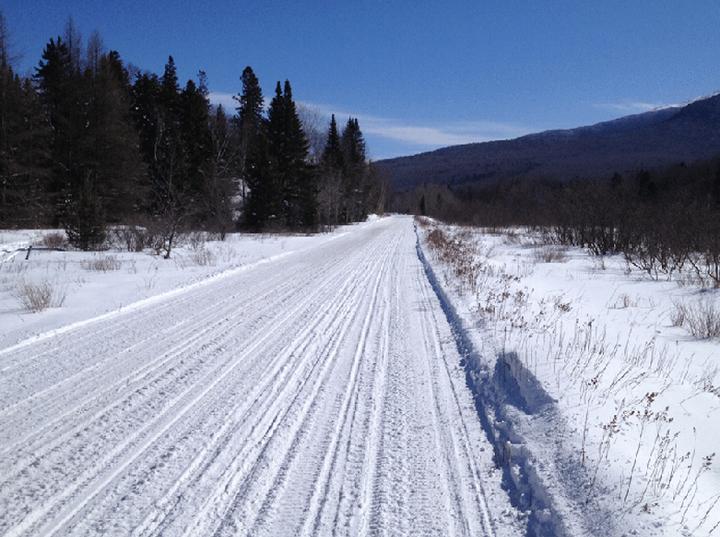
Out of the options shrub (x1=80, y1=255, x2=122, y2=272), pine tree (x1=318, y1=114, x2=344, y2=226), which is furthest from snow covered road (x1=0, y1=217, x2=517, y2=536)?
pine tree (x1=318, y1=114, x2=344, y2=226)

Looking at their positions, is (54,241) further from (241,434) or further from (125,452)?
(241,434)

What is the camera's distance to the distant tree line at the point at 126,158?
23281mm

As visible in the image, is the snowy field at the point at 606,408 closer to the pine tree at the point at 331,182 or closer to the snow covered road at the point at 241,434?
the snow covered road at the point at 241,434

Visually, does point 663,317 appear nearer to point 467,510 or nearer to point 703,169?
point 467,510

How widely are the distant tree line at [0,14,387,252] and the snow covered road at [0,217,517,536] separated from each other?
39.3 feet

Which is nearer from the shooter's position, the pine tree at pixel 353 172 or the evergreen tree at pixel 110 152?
the evergreen tree at pixel 110 152

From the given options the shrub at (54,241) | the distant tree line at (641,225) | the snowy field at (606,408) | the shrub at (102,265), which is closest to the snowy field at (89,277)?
the shrub at (102,265)

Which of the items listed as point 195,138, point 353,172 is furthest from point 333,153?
point 195,138

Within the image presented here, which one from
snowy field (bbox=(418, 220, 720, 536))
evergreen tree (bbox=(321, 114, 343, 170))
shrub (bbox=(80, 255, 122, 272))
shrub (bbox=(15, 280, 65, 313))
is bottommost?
snowy field (bbox=(418, 220, 720, 536))

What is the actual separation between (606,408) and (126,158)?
30095 millimetres

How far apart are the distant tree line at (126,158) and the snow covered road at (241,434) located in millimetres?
11976

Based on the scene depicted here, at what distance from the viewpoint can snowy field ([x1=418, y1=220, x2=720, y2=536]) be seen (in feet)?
8.79

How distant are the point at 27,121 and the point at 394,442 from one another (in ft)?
98.0

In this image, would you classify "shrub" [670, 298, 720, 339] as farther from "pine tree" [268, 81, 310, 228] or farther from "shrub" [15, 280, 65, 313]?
"pine tree" [268, 81, 310, 228]
